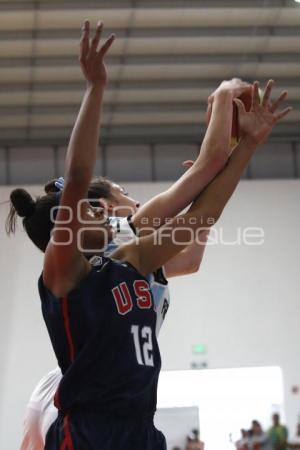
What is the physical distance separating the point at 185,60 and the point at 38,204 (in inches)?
340

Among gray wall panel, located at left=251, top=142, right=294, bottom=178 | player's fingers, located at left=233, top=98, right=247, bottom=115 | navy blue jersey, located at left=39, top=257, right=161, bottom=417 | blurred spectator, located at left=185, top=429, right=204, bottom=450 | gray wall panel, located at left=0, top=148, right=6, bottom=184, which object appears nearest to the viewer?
navy blue jersey, located at left=39, top=257, right=161, bottom=417

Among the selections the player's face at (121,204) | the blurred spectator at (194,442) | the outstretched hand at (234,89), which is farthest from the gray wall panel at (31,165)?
the outstretched hand at (234,89)

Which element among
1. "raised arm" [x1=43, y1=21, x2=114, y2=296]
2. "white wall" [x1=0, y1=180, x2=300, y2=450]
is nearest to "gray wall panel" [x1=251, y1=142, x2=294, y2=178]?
"white wall" [x1=0, y1=180, x2=300, y2=450]

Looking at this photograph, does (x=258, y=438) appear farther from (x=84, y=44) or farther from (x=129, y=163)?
(x=84, y=44)

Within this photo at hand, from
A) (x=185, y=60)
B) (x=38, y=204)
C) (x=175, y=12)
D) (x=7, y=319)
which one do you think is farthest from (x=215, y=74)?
(x=38, y=204)

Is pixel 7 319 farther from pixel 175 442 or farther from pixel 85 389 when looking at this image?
pixel 85 389

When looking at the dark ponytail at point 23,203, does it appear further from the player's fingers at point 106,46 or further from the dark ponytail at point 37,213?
the player's fingers at point 106,46

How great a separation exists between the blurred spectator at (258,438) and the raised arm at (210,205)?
29.8ft

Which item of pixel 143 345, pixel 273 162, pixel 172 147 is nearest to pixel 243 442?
pixel 273 162

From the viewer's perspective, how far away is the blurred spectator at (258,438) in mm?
10773

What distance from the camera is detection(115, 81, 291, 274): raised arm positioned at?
2.08m

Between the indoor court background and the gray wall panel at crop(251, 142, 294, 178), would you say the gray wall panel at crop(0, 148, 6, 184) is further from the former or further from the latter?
the gray wall panel at crop(251, 142, 294, 178)

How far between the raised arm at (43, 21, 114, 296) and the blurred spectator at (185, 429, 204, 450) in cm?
940

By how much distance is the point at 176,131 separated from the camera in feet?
41.7
